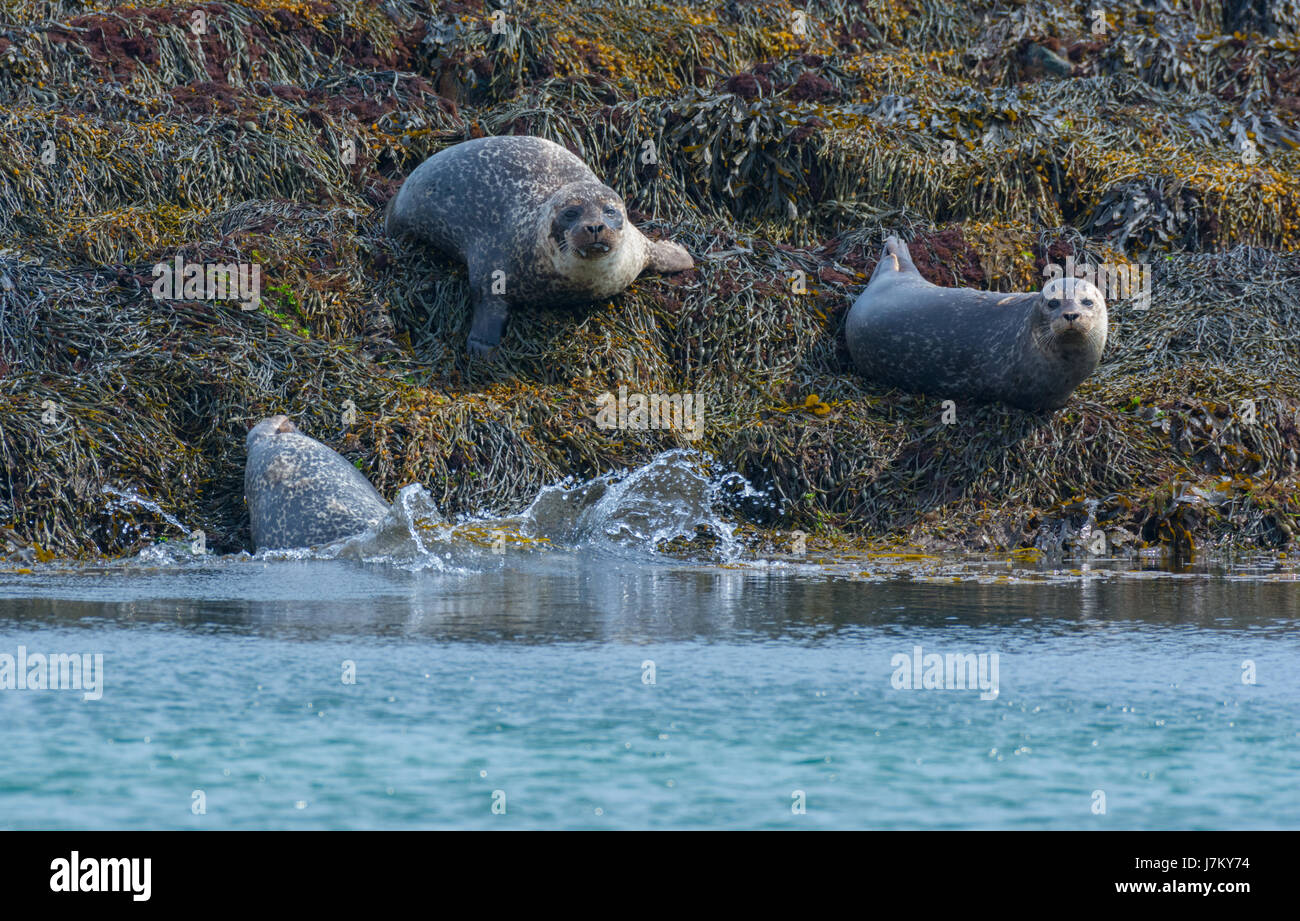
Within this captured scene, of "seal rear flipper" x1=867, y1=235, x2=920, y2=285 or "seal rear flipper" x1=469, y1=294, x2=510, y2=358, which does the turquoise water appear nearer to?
"seal rear flipper" x1=469, y1=294, x2=510, y2=358

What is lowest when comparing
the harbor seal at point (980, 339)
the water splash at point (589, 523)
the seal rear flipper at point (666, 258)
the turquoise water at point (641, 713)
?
the turquoise water at point (641, 713)

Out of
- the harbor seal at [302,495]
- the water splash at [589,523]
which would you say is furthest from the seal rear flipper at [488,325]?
the harbor seal at [302,495]

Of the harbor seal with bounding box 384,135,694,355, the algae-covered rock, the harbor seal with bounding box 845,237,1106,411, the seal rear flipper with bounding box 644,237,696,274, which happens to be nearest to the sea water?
the algae-covered rock

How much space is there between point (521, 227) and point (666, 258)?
2.73 ft

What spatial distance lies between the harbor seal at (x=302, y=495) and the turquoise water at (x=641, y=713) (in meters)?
1.21

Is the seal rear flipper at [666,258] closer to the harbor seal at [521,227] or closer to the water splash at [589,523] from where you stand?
the harbor seal at [521,227]

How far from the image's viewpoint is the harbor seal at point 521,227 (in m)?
7.82

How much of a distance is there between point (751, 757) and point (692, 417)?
189 inches

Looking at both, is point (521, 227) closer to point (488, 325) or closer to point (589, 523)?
point (488, 325)

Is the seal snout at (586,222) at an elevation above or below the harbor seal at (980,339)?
above

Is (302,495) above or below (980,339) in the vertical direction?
below

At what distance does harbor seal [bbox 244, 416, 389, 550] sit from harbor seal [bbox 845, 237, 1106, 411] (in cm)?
276

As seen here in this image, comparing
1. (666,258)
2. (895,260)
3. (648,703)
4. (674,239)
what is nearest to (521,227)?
(666,258)

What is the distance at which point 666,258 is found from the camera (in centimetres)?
840
